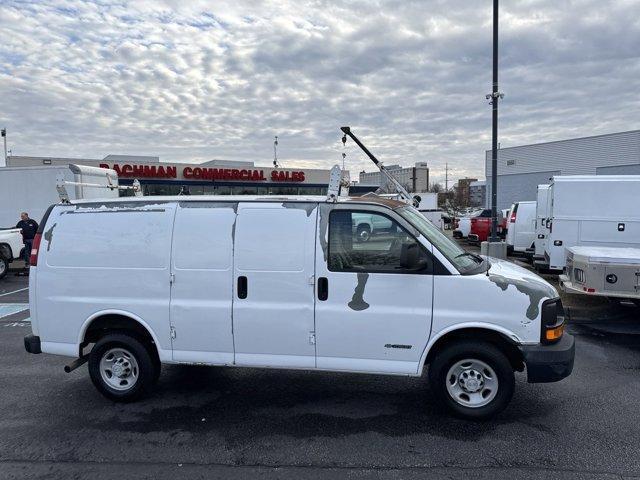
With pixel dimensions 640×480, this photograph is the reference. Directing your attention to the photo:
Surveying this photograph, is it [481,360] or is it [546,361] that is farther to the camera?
[481,360]

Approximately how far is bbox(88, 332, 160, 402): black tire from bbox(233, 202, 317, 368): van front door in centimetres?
99

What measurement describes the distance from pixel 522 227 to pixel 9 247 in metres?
15.9

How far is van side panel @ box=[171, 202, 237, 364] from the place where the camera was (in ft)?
15.1

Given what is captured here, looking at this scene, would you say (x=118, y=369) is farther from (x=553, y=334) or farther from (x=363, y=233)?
(x=553, y=334)

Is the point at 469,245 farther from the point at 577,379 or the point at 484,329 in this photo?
the point at 484,329

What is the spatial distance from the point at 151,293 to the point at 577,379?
4755mm

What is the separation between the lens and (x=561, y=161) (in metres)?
38.1

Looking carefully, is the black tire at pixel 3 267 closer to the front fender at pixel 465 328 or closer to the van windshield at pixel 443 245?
the van windshield at pixel 443 245

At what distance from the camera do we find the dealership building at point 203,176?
117ft

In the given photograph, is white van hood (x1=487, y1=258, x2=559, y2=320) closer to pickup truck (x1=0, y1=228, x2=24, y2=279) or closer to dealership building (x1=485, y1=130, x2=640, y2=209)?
pickup truck (x1=0, y1=228, x2=24, y2=279)

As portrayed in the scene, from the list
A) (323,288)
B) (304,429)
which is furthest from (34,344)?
(323,288)

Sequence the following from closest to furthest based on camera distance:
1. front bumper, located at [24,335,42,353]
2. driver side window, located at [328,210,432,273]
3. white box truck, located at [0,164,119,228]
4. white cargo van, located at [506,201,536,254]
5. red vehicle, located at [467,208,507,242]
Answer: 1. driver side window, located at [328,210,432,273]
2. front bumper, located at [24,335,42,353]
3. white box truck, located at [0,164,119,228]
4. white cargo van, located at [506,201,536,254]
5. red vehicle, located at [467,208,507,242]

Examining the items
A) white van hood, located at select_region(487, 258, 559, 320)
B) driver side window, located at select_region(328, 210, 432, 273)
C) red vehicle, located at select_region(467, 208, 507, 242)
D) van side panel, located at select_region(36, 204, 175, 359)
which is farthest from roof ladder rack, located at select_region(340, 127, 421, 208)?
red vehicle, located at select_region(467, 208, 507, 242)

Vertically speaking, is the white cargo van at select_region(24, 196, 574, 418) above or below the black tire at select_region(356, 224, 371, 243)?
below
